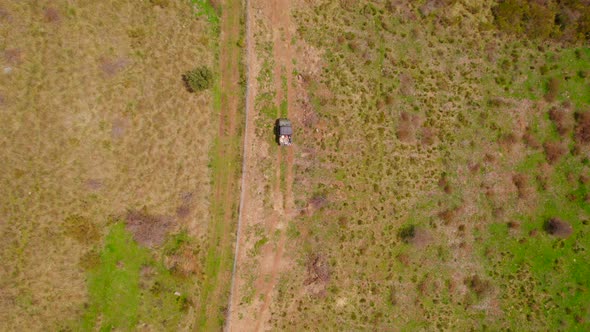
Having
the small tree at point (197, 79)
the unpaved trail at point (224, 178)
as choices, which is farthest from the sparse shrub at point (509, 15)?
the small tree at point (197, 79)

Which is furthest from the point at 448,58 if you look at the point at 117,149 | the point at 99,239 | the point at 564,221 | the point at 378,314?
the point at 99,239

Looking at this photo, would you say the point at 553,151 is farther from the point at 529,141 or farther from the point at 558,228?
the point at 558,228

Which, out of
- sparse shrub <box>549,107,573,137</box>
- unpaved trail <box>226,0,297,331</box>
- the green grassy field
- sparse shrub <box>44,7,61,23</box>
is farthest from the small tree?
sparse shrub <box>549,107,573,137</box>

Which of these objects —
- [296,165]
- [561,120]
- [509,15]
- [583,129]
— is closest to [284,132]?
[296,165]

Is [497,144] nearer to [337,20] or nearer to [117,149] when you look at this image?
[337,20]

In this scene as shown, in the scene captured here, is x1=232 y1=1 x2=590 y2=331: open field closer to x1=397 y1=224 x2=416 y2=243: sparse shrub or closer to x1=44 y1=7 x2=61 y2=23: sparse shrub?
x1=397 y1=224 x2=416 y2=243: sparse shrub

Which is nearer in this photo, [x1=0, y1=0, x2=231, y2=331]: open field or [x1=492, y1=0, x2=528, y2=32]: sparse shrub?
[x1=0, y1=0, x2=231, y2=331]: open field
